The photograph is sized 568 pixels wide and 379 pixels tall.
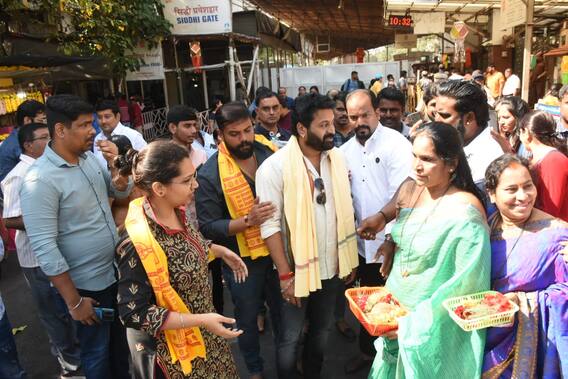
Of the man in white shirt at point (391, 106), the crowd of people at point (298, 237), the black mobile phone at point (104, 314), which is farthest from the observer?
the man in white shirt at point (391, 106)

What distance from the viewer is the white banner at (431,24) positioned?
12.6m

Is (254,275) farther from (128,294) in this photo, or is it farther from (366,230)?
(128,294)

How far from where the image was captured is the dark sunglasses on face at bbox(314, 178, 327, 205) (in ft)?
8.09

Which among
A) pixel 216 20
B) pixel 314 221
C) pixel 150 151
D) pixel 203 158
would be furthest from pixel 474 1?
A: pixel 150 151

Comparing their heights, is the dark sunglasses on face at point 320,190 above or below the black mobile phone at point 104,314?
above

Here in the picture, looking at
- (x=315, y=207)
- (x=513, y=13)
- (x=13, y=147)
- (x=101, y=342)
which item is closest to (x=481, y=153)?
(x=315, y=207)

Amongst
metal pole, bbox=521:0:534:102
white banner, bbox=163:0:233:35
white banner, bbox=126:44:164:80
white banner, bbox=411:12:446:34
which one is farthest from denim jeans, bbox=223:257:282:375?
white banner, bbox=411:12:446:34

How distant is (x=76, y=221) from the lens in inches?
92.0

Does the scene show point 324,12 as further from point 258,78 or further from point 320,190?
point 320,190

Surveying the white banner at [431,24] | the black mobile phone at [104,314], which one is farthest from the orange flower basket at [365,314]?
the white banner at [431,24]

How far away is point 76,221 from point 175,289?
2.85ft

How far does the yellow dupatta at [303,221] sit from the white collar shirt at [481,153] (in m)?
0.76

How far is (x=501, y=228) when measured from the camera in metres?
1.97

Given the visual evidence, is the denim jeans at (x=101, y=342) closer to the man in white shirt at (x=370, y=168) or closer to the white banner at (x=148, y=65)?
the man in white shirt at (x=370, y=168)
